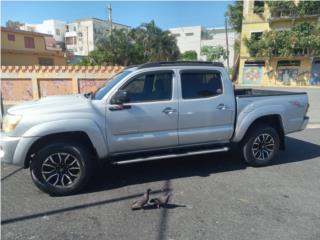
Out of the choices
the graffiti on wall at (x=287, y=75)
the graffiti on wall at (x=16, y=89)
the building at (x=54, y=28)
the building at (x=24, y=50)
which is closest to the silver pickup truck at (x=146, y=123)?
the graffiti on wall at (x=16, y=89)

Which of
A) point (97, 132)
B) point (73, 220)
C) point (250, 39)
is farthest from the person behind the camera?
point (250, 39)

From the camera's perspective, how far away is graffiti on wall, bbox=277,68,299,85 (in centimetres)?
3148

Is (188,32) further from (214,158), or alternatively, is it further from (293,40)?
(214,158)

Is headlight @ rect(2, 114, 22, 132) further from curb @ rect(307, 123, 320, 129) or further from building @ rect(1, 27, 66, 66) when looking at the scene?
building @ rect(1, 27, 66, 66)

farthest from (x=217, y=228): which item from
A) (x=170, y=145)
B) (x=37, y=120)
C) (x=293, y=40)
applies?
(x=293, y=40)

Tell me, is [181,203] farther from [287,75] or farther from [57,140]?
[287,75]

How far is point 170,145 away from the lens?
15.2 feet

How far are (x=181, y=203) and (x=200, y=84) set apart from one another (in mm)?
2117

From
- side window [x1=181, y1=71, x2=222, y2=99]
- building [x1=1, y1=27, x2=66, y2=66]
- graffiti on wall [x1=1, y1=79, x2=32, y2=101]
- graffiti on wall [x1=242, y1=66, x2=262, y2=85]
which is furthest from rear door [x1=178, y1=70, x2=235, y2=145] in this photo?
building [x1=1, y1=27, x2=66, y2=66]

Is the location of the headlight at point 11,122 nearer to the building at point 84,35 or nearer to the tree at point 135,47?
the tree at point 135,47

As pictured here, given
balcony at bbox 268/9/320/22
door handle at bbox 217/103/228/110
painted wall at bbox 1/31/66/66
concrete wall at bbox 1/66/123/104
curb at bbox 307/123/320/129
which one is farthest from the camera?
painted wall at bbox 1/31/66/66

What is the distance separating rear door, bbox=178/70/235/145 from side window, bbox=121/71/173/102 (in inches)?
10.3

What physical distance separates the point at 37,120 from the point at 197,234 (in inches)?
106

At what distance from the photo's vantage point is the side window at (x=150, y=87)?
4398 mm
